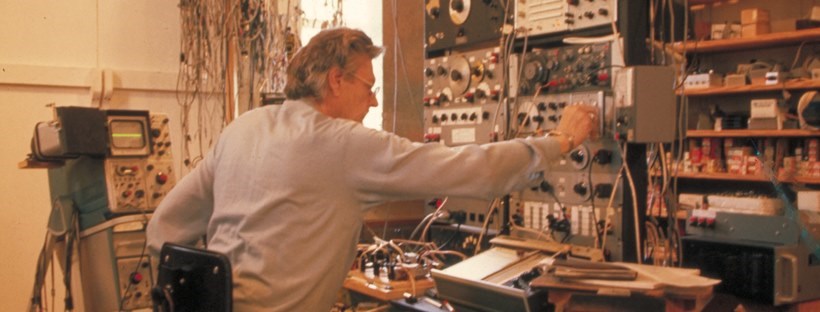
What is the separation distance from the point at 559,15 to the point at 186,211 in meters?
1.35

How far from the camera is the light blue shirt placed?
1.77m

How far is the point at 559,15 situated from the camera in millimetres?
2420

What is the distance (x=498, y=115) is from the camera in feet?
8.64

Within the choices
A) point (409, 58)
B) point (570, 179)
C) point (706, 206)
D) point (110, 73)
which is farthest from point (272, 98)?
point (706, 206)

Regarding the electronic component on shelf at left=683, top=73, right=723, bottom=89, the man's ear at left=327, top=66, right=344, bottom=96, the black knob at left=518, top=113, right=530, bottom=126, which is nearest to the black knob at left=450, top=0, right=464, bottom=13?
the black knob at left=518, top=113, right=530, bottom=126

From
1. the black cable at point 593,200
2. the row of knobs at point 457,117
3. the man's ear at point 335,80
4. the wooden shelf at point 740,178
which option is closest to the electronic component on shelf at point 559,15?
the row of knobs at point 457,117

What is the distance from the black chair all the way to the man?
0.28 feet

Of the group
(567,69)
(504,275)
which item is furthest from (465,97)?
(504,275)

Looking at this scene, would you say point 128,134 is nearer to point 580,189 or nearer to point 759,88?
point 580,189

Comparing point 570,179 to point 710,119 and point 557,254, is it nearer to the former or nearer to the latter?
point 557,254

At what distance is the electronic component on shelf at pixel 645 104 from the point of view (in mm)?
2094

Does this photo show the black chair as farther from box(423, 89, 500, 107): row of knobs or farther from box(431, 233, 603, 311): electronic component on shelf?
box(423, 89, 500, 107): row of knobs

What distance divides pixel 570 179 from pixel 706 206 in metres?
2.20

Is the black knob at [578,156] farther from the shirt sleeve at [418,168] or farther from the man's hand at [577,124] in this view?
the shirt sleeve at [418,168]
